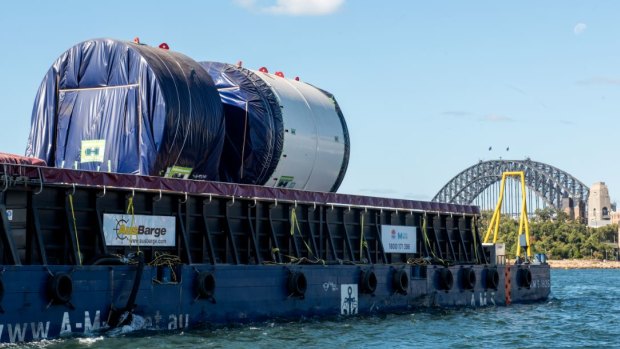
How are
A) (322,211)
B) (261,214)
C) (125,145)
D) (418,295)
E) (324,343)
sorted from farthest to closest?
(418,295) → (322,211) → (261,214) → (125,145) → (324,343)

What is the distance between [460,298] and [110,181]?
1803cm

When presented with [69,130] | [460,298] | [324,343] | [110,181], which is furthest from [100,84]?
[460,298]

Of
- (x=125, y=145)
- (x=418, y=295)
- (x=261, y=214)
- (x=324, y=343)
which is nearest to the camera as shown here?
(x=324, y=343)

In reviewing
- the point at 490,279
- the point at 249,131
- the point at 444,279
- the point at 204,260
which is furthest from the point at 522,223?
the point at 204,260

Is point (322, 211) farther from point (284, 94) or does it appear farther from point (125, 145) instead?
point (125, 145)

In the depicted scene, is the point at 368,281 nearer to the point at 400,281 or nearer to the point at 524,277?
the point at 400,281

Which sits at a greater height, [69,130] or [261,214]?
[69,130]

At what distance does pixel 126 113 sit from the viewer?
98.2 feet

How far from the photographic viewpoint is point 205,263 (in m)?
30.1

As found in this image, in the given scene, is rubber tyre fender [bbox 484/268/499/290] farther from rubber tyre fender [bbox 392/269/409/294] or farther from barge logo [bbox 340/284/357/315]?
barge logo [bbox 340/284/357/315]

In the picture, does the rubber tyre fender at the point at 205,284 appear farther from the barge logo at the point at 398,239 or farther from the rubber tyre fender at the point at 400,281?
the barge logo at the point at 398,239

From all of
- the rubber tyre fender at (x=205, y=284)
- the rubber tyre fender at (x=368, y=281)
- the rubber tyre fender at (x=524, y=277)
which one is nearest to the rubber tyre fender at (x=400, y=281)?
the rubber tyre fender at (x=368, y=281)

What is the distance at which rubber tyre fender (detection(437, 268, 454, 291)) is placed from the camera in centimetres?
3906

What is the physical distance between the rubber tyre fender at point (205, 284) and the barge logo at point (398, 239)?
1176cm
